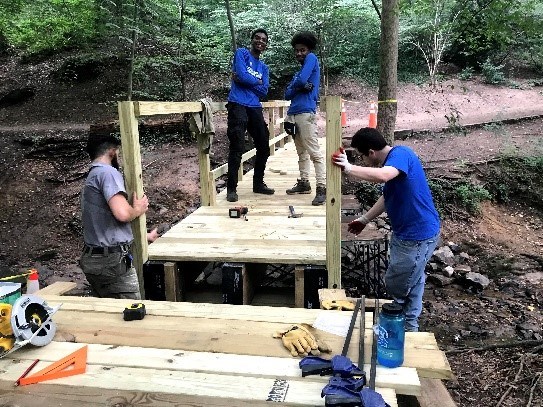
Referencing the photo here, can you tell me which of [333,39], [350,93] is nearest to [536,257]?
[350,93]

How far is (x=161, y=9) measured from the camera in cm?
1209

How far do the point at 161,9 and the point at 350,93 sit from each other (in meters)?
6.81

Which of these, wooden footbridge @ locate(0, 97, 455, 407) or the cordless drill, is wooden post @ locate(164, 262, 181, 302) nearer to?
wooden footbridge @ locate(0, 97, 455, 407)

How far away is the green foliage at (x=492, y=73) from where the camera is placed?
1488cm

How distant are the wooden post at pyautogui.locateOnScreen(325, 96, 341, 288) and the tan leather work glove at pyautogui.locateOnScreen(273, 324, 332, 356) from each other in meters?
1.33

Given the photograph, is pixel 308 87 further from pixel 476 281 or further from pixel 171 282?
pixel 476 281

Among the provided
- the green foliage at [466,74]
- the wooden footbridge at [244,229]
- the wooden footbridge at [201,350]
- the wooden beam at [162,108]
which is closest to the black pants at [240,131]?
the wooden footbridge at [244,229]

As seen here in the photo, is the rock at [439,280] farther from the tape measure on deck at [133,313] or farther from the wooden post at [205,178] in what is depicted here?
the tape measure on deck at [133,313]

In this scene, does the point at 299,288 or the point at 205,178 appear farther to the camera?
the point at 205,178

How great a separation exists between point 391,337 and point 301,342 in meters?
0.43

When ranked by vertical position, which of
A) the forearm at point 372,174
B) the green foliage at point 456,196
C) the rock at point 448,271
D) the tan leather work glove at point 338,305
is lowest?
the rock at point 448,271

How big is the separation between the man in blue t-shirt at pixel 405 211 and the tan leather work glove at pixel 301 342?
1.49m


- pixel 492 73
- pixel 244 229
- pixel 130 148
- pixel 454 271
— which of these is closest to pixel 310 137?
pixel 244 229

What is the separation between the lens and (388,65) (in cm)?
841
